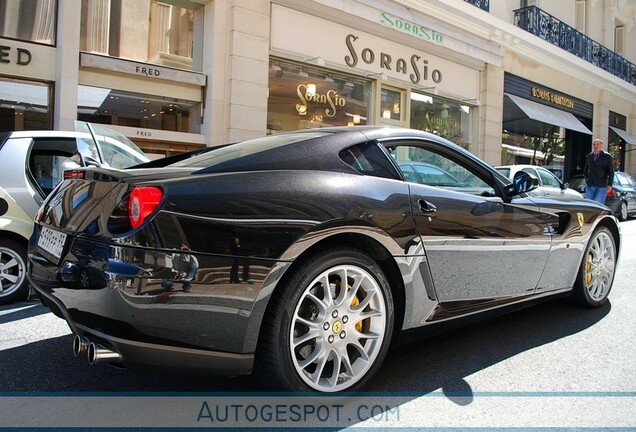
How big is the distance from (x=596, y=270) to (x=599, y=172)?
6.46 metres

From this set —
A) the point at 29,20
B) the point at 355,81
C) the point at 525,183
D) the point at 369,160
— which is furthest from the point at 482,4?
the point at 369,160

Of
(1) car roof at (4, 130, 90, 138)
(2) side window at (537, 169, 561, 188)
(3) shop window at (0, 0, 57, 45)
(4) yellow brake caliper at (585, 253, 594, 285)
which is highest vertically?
(3) shop window at (0, 0, 57, 45)

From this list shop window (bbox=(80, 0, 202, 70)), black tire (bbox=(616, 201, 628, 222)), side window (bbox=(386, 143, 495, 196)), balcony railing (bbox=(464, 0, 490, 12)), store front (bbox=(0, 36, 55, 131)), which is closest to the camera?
side window (bbox=(386, 143, 495, 196))

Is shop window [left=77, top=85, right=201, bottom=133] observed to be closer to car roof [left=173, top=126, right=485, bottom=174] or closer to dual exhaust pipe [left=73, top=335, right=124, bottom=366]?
car roof [left=173, top=126, right=485, bottom=174]

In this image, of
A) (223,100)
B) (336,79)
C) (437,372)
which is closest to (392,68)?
(336,79)

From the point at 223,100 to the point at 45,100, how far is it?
9.59ft

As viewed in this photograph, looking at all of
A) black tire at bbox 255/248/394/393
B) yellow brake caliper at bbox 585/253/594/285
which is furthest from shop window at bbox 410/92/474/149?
black tire at bbox 255/248/394/393

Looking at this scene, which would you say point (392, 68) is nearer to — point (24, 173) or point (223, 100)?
point (223, 100)

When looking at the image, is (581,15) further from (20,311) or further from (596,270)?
(20,311)

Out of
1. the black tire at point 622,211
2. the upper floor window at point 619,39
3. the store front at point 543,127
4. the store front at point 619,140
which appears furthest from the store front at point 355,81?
the upper floor window at point 619,39

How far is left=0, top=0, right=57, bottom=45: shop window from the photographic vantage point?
25.9 ft

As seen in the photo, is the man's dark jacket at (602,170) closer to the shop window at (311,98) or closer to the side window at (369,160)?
the shop window at (311,98)

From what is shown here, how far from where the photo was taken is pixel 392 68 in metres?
12.2

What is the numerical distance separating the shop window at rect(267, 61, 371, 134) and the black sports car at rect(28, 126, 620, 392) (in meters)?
7.64
